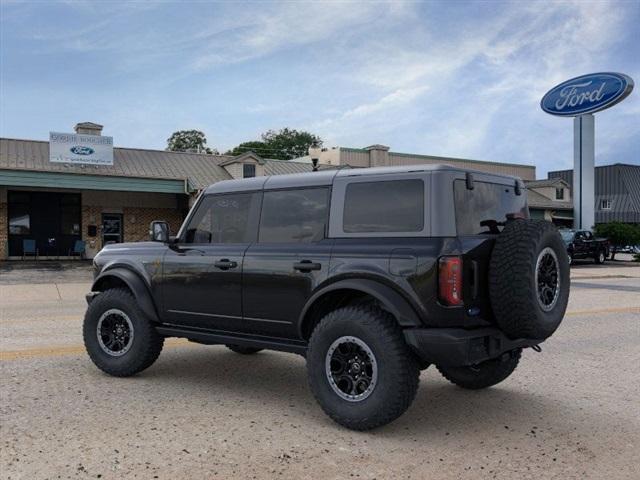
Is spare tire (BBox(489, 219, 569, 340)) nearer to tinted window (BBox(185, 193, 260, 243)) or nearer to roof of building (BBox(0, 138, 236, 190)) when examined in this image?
tinted window (BBox(185, 193, 260, 243))

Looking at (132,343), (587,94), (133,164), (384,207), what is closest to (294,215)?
(384,207)

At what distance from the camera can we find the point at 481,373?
5664mm

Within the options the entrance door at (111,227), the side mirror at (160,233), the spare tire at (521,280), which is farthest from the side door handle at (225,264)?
the entrance door at (111,227)

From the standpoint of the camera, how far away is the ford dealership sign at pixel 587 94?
31098 mm

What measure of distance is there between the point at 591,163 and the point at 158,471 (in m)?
34.2

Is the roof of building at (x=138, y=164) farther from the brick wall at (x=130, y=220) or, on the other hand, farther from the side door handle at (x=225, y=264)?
the side door handle at (x=225, y=264)

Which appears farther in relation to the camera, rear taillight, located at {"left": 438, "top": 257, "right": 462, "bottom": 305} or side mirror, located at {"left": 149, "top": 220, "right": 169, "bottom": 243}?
side mirror, located at {"left": 149, "top": 220, "right": 169, "bottom": 243}

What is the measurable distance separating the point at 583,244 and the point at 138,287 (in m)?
29.1

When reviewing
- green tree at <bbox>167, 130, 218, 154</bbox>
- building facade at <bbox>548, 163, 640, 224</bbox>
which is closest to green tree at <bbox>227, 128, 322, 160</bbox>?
green tree at <bbox>167, 130, 218, 154</bbox>

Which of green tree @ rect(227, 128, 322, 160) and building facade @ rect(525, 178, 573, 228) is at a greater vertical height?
green tree @ rect(227, 128, 322, 160)

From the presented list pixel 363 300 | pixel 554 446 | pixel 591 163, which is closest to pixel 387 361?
pixel 363 300

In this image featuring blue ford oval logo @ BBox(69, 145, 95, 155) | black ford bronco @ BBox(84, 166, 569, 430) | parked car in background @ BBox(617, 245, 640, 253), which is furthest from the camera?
parked car in background @ BBox(617, 245, 640, 253)

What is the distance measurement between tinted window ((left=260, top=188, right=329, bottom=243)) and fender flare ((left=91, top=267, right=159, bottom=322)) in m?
1.42

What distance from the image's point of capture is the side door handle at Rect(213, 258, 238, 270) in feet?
17.8
